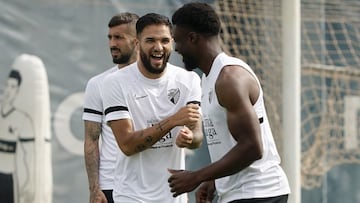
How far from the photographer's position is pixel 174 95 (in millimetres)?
6027

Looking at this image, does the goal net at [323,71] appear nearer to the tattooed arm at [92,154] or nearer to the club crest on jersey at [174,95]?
the tattooed arm at [92,154]

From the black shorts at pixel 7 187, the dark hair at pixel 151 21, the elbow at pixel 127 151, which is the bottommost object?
the elbow at pixel 127 151

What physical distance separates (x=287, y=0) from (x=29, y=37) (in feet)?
7.24

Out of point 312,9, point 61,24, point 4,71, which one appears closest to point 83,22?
point 61,24

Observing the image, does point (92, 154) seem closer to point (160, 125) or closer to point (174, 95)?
point (174, 95)

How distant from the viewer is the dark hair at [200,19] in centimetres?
528

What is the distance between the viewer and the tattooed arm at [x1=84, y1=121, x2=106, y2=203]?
648cm

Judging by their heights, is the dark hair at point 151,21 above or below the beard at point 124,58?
above

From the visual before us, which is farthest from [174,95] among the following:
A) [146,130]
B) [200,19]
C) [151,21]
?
[200,19]

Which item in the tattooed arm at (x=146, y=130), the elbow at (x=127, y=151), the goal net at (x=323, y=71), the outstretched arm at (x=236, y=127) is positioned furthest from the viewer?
the goal net at (x=323, y=71)

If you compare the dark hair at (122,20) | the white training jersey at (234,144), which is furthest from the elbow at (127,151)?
the dark hair at (122,20)

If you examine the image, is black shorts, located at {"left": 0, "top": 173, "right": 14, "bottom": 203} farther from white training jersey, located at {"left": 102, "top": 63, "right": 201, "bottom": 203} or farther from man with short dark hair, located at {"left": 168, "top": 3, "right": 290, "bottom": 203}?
man with short dark hair, located at {"left": 168, "top": 3, "right": 290, "bottom": 203}

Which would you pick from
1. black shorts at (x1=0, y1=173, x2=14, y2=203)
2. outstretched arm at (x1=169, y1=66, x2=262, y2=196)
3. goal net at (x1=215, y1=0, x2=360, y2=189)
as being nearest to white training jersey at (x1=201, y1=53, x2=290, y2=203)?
outstretched arm at (x1=169, y1=66, x2=262, y2=196)

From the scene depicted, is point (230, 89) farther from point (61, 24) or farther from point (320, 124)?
point (320, 124)
